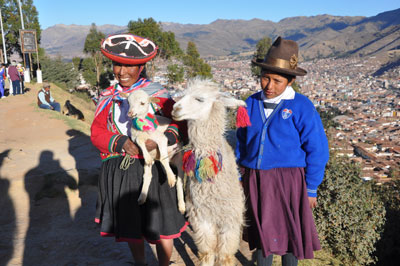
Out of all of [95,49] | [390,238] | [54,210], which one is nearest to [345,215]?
[390,238]

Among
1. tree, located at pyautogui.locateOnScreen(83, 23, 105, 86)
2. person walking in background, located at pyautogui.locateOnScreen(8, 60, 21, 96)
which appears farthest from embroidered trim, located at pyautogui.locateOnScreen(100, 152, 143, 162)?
tree, located at pyautogui.locateOnScreen(83, 23, 105, 86)

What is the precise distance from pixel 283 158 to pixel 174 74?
19.4m

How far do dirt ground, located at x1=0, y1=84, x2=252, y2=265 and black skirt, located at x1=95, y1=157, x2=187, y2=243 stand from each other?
3.44 feet

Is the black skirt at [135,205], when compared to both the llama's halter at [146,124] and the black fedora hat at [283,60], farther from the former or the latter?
the black fedora hat at [283,60]

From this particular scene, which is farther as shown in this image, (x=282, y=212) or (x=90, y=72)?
(x=90, y=72)

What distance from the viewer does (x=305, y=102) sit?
2.22m

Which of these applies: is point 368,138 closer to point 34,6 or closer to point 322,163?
point 322,163

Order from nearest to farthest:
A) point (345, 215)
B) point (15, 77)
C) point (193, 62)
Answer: point (345, 215) < point (15, 77) < point (193, 62)

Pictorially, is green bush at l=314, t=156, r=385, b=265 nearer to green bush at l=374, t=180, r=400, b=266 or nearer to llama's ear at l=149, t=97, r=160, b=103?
green bush at l=374, t=180, r=400, b=266

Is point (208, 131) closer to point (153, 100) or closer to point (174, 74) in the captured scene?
point (153, 100)

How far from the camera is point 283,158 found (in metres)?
2.24

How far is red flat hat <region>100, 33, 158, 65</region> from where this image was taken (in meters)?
2.32

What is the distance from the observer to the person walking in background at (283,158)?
7.23ft

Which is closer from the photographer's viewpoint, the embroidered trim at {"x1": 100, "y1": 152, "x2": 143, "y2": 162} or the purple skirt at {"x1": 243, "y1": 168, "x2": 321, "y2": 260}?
the purple skirt at {"x1": 243, "y1": 168, "x2": 321, "y2": 260}
